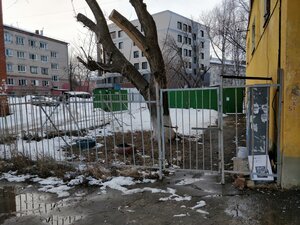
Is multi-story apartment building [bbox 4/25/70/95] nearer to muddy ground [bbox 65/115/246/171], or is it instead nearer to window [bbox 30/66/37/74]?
window [bbox 30/66/37/74]

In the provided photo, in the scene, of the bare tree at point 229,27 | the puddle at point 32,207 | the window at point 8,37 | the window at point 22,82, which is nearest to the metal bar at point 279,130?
the puddle at point 32,207

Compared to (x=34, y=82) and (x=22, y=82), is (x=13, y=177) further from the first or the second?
(x=34, y=82)

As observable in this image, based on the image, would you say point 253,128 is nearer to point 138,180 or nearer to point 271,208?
point 271,208

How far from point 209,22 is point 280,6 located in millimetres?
36113

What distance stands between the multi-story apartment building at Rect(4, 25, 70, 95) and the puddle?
151 ft

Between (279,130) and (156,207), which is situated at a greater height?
(279,130)

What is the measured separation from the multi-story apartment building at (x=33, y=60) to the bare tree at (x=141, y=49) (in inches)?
1659

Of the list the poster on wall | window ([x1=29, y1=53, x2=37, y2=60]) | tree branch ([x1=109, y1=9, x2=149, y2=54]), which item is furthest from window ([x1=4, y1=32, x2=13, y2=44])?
the poster on wall

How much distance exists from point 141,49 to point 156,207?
5633 mm

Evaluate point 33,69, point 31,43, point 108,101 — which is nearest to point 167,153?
point 108,101

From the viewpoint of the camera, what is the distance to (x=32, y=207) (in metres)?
4.62

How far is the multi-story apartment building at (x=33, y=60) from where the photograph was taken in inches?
2110

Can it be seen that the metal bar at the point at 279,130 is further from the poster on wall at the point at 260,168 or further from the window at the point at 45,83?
the window at the point at 45,83

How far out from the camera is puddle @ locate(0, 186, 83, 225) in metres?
4.16
